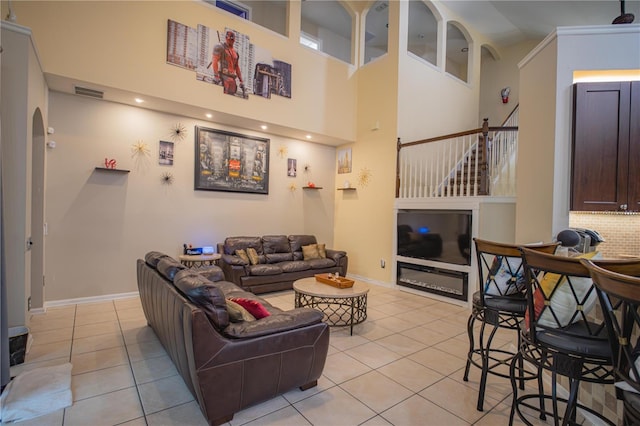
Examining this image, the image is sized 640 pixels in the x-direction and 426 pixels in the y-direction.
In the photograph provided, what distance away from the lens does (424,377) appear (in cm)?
269

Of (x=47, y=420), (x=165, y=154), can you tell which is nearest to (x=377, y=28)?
(x=165, y=154)

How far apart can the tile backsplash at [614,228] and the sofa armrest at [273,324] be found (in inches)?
110

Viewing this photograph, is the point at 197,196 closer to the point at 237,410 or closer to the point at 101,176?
the point at 101,176

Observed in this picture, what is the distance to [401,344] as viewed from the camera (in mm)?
3342

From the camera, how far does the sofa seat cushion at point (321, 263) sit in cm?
569

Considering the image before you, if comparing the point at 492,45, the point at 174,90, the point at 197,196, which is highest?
the point at 492,45

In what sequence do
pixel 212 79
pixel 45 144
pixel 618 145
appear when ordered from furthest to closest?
pixel 212 79, pixel 45 144, pixel 618 145

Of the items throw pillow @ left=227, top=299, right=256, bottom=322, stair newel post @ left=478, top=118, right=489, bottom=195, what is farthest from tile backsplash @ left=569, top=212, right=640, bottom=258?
throw pillow @ left=227, top=299, right=256, bottom=322

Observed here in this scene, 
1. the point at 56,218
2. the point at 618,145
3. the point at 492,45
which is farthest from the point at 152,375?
the point at 492,45

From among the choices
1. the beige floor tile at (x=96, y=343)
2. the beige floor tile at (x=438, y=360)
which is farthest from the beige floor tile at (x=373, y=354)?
the beige floor tile at (x=96, y=343)

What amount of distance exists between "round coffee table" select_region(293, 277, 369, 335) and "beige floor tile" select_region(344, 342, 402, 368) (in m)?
0.38

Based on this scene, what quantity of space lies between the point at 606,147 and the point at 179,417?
13.8 ft

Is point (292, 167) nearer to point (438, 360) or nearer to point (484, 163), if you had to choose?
point (484, 163)

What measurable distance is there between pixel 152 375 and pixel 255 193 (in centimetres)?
384
